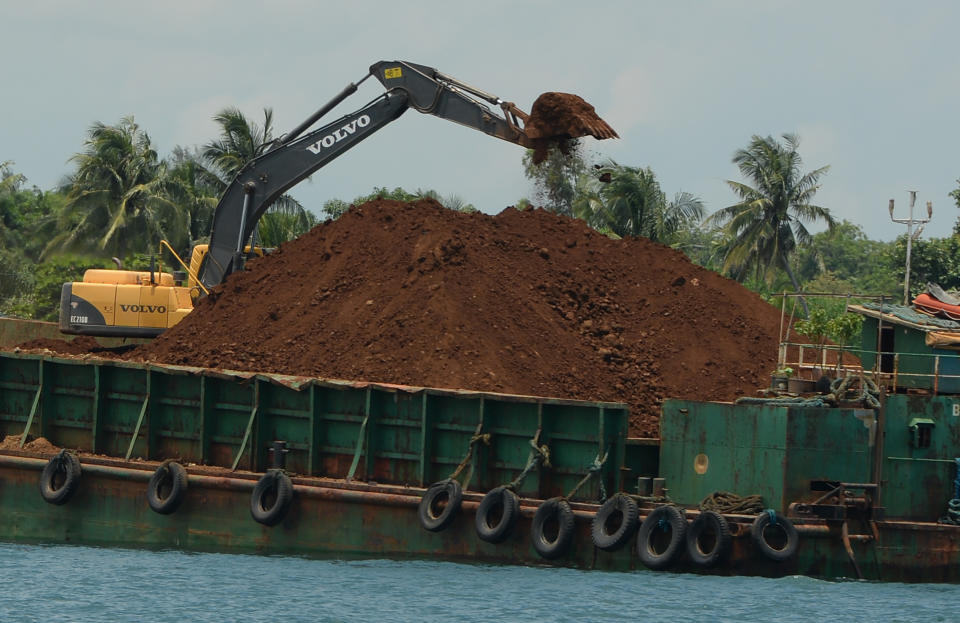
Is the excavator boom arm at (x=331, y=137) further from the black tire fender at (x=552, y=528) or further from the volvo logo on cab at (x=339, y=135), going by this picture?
the black tire fender at (x=552, y=528)

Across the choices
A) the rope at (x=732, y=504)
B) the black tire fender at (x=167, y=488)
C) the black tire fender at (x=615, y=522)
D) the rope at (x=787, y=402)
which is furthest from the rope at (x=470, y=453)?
the black tire fender at (x=167, y=488)

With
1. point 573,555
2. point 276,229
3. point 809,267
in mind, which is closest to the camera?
point 573,555

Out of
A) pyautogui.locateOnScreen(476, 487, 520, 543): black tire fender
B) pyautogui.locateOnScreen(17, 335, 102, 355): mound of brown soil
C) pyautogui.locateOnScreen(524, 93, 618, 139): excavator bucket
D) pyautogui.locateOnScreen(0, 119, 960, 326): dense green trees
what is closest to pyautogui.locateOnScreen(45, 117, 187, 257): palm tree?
pyautogui.locateOnScreen(0, 119, 960, 326): dense green trees

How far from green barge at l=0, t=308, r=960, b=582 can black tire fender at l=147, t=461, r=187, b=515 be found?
3cm

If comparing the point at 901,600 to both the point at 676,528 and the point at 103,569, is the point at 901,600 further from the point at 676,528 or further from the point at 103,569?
the point at 103,569

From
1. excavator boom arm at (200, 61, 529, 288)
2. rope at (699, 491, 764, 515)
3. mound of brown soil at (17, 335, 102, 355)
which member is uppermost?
excavator boom arm at (200, 61, 529, 288)

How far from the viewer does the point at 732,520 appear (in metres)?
16.4

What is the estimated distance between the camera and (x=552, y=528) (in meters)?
17.0

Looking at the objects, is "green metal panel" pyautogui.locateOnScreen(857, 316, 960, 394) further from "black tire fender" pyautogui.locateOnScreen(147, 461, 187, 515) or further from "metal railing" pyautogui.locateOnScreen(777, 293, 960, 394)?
"black tire fender" pyautogui.locateOnScreen(147, 461, 187, 515)

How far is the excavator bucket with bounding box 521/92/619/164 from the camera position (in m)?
21.8

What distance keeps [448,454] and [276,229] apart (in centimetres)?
2594

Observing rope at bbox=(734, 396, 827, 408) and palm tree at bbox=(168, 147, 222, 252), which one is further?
palm tree at bbox=(168, 147, 222, 252)

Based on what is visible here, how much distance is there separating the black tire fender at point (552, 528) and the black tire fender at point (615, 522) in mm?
321

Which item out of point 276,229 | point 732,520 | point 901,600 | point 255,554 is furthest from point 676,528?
point 276,229
